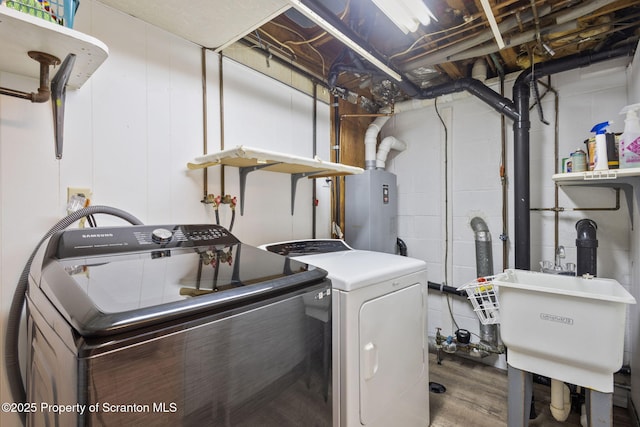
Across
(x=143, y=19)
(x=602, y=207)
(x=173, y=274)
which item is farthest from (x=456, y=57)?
(x=173, y=274)

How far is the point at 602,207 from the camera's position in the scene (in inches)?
84.1

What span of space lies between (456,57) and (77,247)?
8.36 ft

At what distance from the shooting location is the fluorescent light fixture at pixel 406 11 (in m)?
1.41

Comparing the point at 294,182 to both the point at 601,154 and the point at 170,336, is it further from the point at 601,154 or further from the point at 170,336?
the point at 601,154

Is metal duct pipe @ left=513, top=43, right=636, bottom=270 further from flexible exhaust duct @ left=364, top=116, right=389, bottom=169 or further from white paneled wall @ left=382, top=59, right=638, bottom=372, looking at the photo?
flexible exhaust duct @ left=364, top=116, right=389, bottom=169

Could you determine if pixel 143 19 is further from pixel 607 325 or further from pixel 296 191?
pixel 607 325

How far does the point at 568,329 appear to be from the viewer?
1.41 metres

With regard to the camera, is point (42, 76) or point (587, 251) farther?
point (587, 251)

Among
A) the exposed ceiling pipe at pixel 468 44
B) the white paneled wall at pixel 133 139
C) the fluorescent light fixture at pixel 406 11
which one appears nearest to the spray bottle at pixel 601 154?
the exposed ceiling pipe at pixel 468 44

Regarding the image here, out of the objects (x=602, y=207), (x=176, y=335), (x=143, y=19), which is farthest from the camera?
(x=602, y=207)

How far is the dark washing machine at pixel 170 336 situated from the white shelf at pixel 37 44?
607 millimetres

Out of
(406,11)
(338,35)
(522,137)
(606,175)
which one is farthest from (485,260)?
(338,35)

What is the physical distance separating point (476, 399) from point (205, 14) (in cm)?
299

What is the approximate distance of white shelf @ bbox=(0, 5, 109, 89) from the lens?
0.80 m
